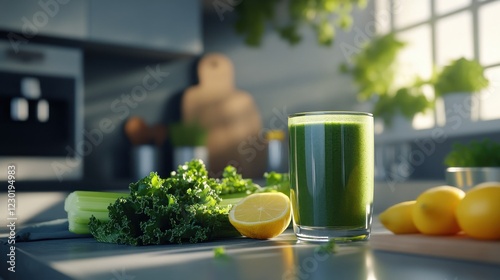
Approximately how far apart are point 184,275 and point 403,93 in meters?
3.21

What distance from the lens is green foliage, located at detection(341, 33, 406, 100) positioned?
12.4ft

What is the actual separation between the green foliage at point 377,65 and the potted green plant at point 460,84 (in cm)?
49

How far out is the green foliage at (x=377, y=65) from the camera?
12.4ft

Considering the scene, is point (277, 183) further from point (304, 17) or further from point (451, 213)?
point (304, 17)

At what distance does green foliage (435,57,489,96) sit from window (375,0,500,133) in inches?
3.7

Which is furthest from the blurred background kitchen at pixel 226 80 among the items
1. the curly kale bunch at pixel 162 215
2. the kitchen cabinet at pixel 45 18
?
the curly kale bunch at pixel 162 215

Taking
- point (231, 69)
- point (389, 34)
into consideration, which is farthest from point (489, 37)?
point (231, 69)

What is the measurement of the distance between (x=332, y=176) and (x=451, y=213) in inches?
7.3

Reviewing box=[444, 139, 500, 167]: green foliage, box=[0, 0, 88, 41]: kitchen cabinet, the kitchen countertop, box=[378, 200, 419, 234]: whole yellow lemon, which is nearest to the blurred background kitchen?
box=[0, 0, 88, 41]: kitchen cabinet

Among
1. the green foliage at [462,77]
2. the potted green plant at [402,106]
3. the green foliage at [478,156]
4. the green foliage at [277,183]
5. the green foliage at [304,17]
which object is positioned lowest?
the green foliage at [277,183]

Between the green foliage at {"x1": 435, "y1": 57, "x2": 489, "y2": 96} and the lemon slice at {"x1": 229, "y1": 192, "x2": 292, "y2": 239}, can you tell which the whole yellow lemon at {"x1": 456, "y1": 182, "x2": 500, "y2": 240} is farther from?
the green foliage at {"x1": 435, "y1": 57, "x2": 489, "y2": 96}

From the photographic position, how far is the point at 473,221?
0.72 m

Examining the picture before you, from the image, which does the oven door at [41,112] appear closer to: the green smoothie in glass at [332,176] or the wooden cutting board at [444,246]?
the green smoothie in glass at [332,176]

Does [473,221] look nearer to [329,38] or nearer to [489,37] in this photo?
[489,37]
